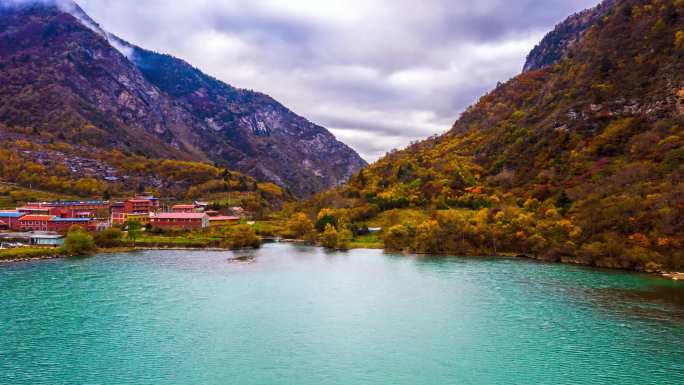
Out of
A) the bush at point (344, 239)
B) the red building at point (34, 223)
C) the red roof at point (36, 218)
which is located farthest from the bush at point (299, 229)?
the red roof at point (36, 218)

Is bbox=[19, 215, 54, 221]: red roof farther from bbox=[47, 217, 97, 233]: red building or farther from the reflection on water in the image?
the reflection on water

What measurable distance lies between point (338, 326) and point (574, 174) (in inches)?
2765

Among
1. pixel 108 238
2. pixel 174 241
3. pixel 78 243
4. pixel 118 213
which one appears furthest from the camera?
pixel 118 213

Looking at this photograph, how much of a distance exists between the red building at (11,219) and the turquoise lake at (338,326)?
39.1 m

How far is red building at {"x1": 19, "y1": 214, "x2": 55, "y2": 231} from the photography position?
9856cm

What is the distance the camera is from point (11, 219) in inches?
3996

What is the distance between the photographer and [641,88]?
102m

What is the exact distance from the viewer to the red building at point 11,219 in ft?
327

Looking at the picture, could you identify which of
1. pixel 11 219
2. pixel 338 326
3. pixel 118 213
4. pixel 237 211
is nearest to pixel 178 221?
pixel 118 213

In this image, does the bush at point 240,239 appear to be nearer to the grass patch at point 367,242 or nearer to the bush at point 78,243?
the grass patch at point 367,242

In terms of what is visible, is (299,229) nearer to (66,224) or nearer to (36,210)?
(66,224)

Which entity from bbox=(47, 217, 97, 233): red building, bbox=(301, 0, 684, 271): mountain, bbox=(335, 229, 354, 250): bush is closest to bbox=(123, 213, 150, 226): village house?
bbox=(47, 217, 97, 233): red building

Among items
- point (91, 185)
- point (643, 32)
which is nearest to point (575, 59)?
point (643, 32)

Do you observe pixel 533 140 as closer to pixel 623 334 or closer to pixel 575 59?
pixel 575 59
